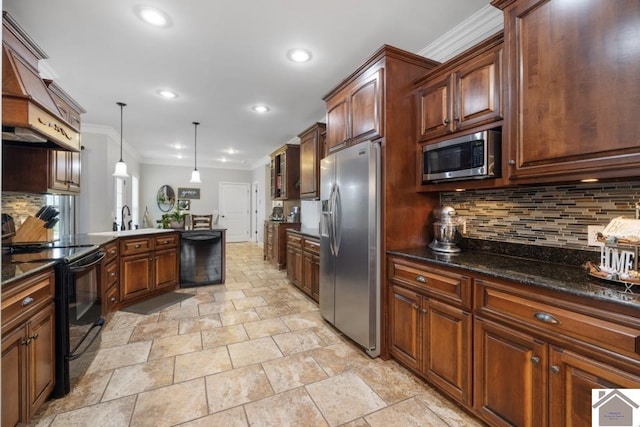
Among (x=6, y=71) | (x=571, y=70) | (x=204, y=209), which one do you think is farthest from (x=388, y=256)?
(x=204, y=209)

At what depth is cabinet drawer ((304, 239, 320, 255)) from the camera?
136 inches

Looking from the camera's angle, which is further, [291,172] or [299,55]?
[291,172]

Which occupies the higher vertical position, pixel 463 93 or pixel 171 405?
pixel 463 93

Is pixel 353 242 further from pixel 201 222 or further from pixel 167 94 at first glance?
pixel 167 94

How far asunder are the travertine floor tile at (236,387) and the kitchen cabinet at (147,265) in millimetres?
1996

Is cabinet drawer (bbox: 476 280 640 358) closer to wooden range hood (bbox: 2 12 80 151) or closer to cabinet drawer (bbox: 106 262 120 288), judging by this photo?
wooden range hood (bbox: 2 12 80 151)

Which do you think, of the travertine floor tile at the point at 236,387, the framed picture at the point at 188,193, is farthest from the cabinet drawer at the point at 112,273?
the framed picture at the point at 188,193

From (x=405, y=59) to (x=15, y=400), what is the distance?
10.8 ft

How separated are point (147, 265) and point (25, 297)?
2.16 metres

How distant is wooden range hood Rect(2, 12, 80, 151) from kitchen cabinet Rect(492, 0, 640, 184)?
2941 millimetres

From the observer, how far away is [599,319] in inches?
44.6

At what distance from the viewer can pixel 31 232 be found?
2410 millimetres

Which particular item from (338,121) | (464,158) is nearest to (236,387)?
(464,158)

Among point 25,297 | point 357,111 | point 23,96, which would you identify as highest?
point 357,111
